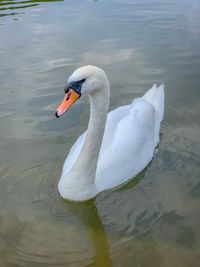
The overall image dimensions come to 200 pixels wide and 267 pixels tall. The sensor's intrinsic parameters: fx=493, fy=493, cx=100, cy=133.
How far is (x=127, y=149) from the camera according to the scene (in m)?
5.67

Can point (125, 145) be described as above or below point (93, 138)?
below

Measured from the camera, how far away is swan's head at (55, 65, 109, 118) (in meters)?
4.44

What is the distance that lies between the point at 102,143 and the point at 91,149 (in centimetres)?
74

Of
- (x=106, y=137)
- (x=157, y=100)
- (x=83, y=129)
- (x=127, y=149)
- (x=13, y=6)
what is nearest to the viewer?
(x=127, y=149)

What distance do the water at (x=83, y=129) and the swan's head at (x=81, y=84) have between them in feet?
4.15

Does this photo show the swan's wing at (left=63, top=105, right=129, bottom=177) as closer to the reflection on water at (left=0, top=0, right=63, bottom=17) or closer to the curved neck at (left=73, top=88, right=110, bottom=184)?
the curved neck at (left=73, top=88, right=110, bottom=184)

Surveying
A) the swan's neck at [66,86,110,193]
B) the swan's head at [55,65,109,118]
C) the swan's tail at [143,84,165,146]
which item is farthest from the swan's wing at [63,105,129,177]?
the swan's head at [55,65,109,118]

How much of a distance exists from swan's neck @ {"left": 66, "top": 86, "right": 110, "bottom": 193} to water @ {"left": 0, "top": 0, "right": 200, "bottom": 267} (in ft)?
0.92

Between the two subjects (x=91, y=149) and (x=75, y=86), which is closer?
(x=75, y=86)

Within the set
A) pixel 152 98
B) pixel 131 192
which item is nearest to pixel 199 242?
pixel 131 192

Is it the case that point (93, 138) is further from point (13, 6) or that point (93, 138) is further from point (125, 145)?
point (13, 6)

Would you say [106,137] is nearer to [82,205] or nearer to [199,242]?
[82,205]

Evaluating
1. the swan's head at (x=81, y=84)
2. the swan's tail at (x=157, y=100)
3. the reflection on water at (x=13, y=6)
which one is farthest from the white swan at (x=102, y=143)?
the reflection on water at (x=13, y=6)

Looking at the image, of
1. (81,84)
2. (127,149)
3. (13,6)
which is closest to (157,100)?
(127,149)
